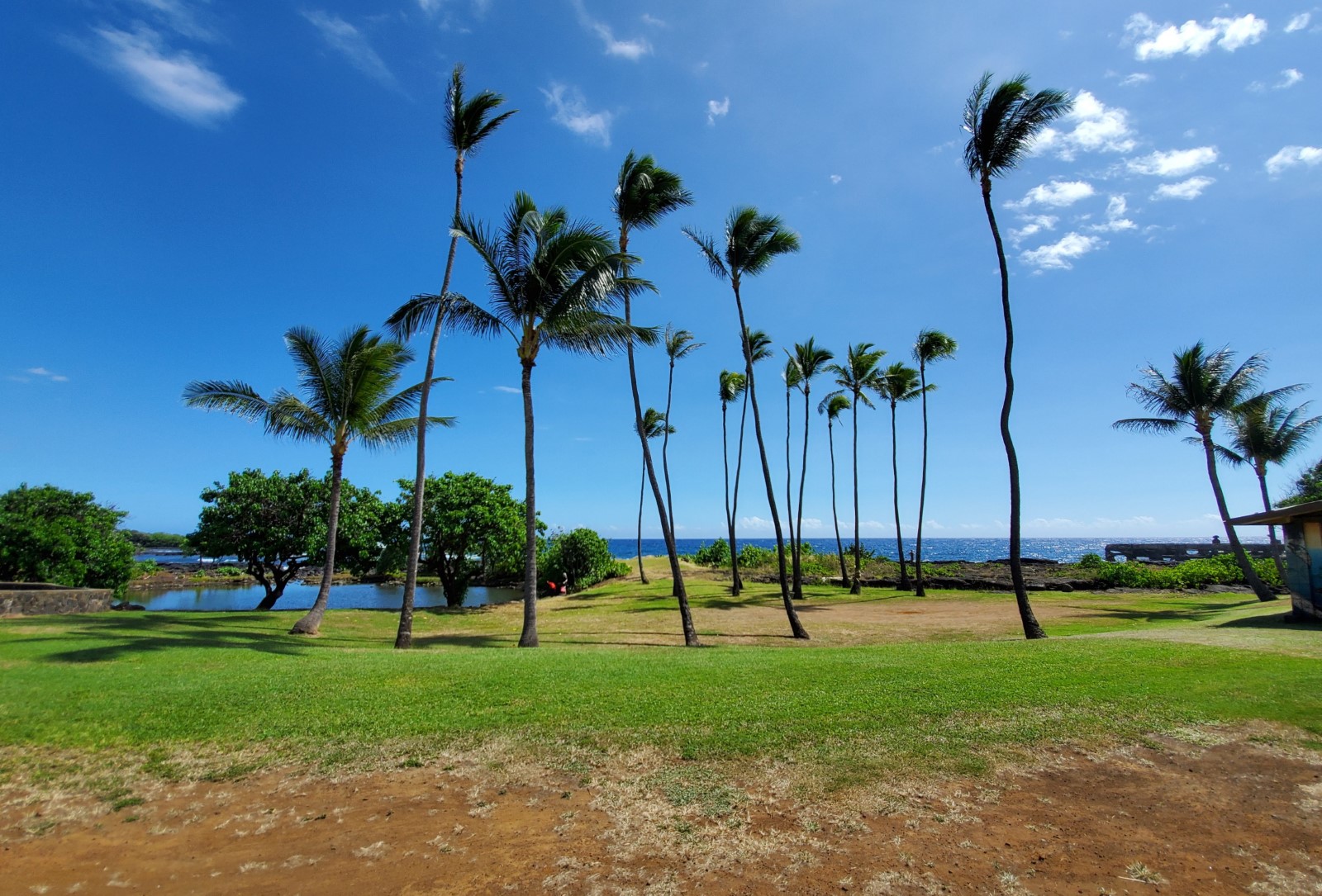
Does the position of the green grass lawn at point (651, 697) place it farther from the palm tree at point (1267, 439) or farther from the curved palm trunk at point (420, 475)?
the palm tree at point (1267, 439)

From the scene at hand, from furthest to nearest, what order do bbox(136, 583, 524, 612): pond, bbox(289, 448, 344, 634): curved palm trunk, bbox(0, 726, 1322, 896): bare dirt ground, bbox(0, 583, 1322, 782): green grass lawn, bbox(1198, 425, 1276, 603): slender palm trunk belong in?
bbox(136, 583, 524, 612): pond < bbox(1198, 425, 1276, 603): slender palm trunk < bbox(289, 448, 344, 634): curved palm trunk < bbox(0, 583, 1322, 782): green grass lawn < bbox(0, 726, 1322, 896): bare dirt ground

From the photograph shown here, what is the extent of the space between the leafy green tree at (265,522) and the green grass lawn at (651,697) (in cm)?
1287

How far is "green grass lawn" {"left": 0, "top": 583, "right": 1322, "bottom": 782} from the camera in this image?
6324mm

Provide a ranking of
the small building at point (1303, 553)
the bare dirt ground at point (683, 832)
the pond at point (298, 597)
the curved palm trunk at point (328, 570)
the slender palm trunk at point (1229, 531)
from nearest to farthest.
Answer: the bare dirt ground at point (683, 832)
the small building at point (1303, 553)
the curved palm trunk at point (328, 570)
the slender palm trunk at point (1229, 531)
the pond at point (298, 597)

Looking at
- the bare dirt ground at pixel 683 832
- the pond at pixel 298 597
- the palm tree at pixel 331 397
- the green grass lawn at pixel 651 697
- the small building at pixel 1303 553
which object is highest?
the palm tree at pixel 331 397

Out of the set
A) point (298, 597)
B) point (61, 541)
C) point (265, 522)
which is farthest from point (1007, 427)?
point (298, 597)

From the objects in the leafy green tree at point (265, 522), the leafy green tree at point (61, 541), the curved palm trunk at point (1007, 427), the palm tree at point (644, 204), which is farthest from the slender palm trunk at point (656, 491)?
the leafy green tree at point (61, 541)

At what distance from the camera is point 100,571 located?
1082 inches

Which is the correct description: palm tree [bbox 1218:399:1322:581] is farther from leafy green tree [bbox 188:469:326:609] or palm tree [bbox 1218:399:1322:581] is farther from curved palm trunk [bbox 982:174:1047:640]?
leafy green tree [bbox 188:469:326:609]

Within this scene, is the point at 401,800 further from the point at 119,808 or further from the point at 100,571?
the point at 100,571

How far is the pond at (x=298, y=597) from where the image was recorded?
126 ft

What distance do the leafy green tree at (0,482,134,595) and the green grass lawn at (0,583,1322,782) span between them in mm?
15291

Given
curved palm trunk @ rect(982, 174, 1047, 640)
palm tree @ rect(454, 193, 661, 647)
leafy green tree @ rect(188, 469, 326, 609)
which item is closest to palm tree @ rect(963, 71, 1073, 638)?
curved palm trunk @ rect(982, 174, 1047, 640)

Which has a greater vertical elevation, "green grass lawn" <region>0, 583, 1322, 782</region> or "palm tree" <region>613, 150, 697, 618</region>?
"palm tree" <region>613, 150, 697, 618</region>
